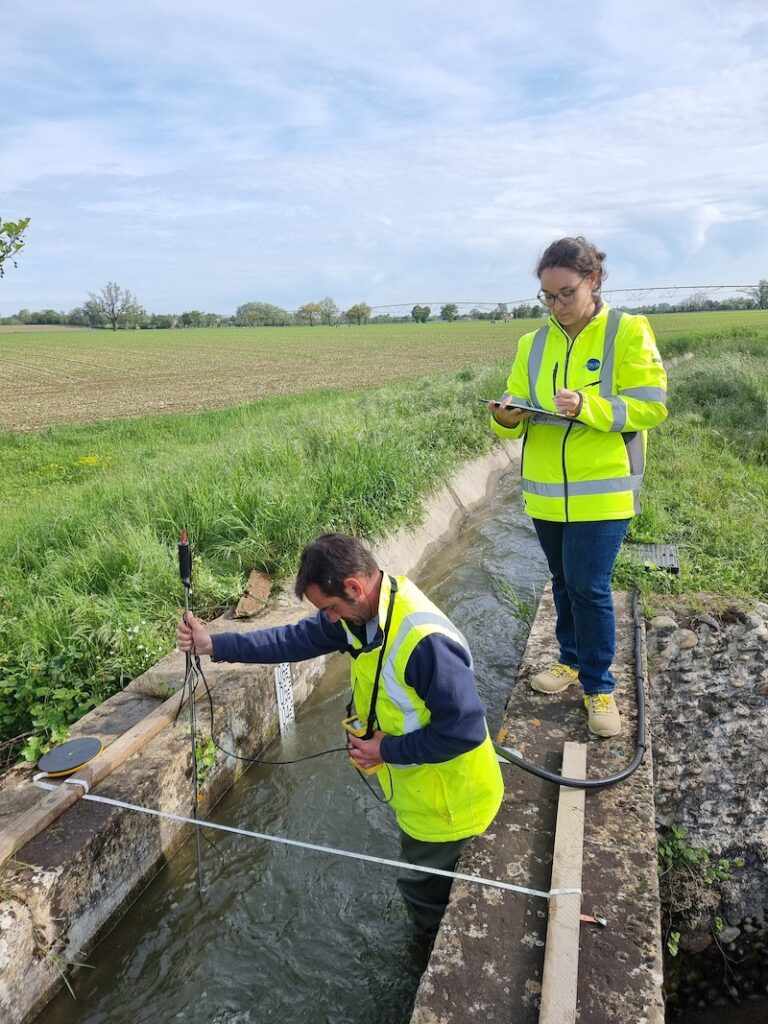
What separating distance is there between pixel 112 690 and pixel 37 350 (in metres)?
53.5

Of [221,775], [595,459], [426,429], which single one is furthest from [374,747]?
[426,429]

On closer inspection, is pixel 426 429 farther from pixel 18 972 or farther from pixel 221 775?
pixel 18 972

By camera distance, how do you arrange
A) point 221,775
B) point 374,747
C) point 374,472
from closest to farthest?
point 374,747, point 221,775, point 374,472

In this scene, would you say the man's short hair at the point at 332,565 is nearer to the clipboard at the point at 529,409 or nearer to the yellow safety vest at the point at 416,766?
the yellow safety vest at the point at 416,766

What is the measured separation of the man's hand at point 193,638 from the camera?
9.11 feet

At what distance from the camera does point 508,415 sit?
3.28m

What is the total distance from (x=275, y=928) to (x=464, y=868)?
119 centimetres

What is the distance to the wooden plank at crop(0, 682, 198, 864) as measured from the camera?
2.83 m

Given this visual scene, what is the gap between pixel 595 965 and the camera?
7.21 feet

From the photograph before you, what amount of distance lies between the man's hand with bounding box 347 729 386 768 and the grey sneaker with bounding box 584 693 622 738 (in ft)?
4.47

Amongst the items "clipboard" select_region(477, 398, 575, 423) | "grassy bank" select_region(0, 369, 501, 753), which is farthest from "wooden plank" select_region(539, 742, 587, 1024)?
"grassy bank" select_region(0, 369, 501, 753)

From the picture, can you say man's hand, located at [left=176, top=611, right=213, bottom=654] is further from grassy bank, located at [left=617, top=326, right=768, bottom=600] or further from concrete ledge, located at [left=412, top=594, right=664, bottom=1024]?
grassy bank, located at [left=617, top=326, right=768, bottom=600]

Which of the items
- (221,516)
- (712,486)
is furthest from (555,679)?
(712,486)

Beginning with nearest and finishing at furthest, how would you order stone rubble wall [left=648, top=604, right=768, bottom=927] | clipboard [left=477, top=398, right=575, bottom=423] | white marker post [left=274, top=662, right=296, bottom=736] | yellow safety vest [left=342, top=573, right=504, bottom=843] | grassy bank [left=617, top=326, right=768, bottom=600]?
1. yellow safety vest [left=342, top=573, right=504, bottom=843]
2. clipboard [left=477, top=398, right=575, bottom=423]
3. stone rubble wall [left=648, top=604, right=768, bottom=927]
4. white marker post [left=274, top=662, right=296, bottom=736]
5. grassy bank [left=617, top=326, right=768, bottom=600]
